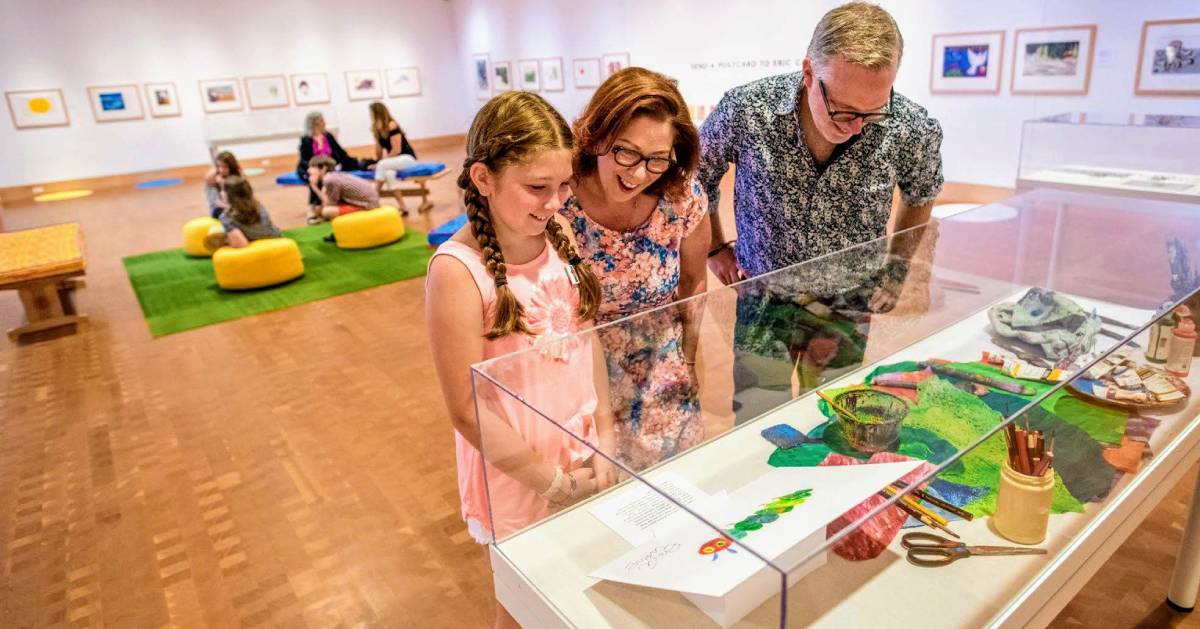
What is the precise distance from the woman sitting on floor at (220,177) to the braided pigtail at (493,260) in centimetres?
670

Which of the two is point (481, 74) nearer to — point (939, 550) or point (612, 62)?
point (612, 62)

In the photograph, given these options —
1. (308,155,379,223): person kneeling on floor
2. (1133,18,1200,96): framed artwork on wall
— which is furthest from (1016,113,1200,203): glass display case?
(308,155,379,223): person kneeling on floor

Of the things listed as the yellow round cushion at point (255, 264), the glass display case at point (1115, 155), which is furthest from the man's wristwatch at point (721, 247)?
the yellow round cushion at point (255, 264)

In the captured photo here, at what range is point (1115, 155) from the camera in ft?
15.8

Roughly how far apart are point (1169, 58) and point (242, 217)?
8373mm

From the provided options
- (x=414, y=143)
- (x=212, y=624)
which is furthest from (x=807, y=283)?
(x=414, y=143)

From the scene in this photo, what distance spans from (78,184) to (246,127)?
324cm

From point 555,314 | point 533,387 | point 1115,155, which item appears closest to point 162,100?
point 1115,155

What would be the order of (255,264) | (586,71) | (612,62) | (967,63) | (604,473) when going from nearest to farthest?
(604,473) → (255,264) → (967,63) → (612,62) → (586,71)

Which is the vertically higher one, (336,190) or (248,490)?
(336,190)

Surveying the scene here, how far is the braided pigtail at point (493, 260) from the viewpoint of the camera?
1562 millimetres

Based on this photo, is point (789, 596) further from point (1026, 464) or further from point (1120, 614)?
point (1120, 614)

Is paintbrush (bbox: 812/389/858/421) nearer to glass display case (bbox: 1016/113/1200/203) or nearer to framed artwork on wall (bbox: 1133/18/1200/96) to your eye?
glass display case (bbox: 1016/113/1200/203)

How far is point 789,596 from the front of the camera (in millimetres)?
907
